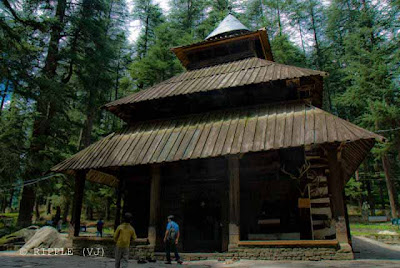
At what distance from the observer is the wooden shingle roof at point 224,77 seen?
11359 millimetres

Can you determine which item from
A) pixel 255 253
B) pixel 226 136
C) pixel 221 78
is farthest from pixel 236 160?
pixel 221 78

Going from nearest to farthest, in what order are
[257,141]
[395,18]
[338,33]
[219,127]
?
[257,141] < [219,127] < [395,18] < [338,33]

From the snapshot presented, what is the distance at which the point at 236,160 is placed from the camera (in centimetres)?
1011

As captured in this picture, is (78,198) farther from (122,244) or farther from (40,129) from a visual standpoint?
(40,129)

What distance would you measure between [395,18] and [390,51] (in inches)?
122

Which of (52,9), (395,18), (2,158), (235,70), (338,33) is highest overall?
(338,33)

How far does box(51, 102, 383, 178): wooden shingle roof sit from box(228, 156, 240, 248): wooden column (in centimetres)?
79

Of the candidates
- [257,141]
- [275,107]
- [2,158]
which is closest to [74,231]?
[2,158]

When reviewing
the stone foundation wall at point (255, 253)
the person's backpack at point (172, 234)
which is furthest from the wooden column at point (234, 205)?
the person's backpack at point (172, 234)

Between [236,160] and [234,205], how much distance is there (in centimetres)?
147

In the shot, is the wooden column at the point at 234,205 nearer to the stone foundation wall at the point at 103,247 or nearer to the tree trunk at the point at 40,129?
the stone foundation wall at the point at 103,247

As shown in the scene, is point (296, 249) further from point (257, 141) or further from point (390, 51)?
point (390, 51)

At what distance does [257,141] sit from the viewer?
9.66 metres

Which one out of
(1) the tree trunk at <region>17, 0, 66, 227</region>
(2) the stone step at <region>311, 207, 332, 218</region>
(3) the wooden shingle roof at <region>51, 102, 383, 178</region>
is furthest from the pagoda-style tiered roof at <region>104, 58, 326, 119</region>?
(1) the tree trunk at <region>17, 0, 66, 227</region>
